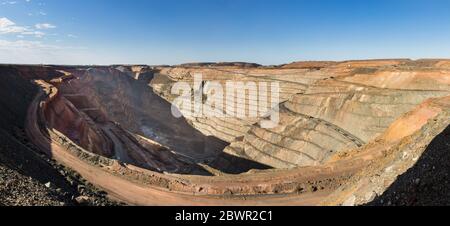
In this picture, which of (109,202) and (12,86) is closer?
(109,202)

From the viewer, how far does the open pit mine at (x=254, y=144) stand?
60.1 feet

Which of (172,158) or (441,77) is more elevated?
(441,77)

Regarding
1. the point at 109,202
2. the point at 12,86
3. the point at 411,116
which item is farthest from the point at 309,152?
the point at 12,86

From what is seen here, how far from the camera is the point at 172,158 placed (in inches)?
1641

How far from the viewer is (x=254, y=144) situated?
46.2 m

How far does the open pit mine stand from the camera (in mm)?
18312

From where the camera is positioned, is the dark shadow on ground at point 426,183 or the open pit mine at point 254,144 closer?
the dark shadow on ground at point 426,183

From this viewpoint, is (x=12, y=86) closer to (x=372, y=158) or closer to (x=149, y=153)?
(x=149, y=153)

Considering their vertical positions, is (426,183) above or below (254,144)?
above

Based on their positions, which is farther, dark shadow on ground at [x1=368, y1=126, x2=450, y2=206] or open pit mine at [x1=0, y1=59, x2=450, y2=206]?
open pit mine at [x1=0, y1=59, x2=450, y2=206]

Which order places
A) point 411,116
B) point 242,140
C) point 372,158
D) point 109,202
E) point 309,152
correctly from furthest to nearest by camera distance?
point 242,140 < point 309,152 < point 411,116 < point 372,158 < point 109,202

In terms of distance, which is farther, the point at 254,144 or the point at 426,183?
the point at 254,144

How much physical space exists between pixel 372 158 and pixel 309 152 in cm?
1224
